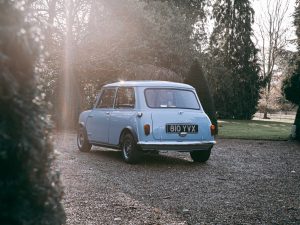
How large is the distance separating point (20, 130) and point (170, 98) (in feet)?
27.0

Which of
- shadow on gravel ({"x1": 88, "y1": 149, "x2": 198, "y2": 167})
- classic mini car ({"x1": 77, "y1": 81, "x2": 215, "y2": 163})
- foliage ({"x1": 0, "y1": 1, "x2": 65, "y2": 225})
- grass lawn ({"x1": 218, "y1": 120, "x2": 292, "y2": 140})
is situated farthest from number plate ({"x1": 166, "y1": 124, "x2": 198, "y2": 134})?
grass lawn ({"x1": 218, "y1": 120, "x2": 292, "y2": 140})

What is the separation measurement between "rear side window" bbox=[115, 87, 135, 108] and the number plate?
3.60 ft

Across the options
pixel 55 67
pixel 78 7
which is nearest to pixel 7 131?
pixel 55 67

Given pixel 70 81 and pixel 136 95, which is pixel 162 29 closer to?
pixel 70 81

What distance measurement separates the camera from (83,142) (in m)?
12.2

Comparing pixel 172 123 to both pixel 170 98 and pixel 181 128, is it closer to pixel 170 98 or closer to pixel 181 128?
pixel 181 128

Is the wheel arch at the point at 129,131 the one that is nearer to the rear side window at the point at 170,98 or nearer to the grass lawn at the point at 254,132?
the rear side window at the point at 170,98

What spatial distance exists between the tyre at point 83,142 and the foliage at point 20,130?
9.79 metres

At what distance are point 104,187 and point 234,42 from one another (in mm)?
42907

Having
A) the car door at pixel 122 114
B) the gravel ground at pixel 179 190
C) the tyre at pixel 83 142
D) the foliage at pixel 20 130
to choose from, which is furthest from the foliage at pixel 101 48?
the foliage at pixel 20 130

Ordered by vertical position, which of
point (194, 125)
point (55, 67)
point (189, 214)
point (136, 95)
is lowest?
point (189, 214)

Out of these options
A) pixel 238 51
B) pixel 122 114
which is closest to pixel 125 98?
pixel 122 114

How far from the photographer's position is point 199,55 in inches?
1134

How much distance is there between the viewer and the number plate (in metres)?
9.69
